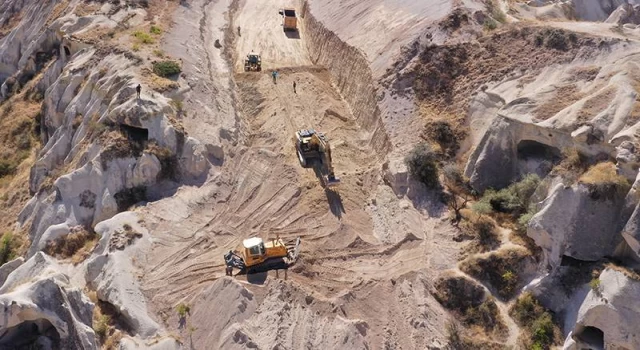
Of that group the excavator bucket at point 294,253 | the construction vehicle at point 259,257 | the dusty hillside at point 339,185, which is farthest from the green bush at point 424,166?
the construction vehicle at point 259,257

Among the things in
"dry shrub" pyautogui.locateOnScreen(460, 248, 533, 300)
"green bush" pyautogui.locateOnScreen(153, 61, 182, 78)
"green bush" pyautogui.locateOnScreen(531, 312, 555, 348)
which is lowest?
"green bush" pyautogui.locateOnScreen(531, 312, 555, 348)

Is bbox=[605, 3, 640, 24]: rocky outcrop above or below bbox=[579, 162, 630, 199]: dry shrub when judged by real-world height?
below

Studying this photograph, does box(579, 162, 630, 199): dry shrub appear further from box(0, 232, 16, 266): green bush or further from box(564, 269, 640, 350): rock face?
box(0, 232, 16, 266): green bush

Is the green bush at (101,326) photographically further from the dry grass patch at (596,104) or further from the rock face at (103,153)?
the dry grass patch at (596,104)

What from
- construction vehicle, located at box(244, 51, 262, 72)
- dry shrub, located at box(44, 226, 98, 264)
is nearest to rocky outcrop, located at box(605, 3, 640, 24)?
construction vehicle, located at box(244, 51, 262, 72)

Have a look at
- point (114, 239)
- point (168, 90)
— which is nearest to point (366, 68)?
point (168, 90)

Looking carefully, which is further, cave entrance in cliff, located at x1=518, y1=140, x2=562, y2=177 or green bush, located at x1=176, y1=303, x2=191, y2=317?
cave entrance in cliff, located at x1=518, y1=140, x2=562, y2=177

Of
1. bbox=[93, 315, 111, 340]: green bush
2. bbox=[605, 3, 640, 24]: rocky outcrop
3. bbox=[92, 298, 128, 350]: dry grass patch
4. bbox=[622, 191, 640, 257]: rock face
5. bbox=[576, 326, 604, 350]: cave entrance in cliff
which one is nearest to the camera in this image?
bbox=[576, 326, 604, 350]: cave entrance in cliff
